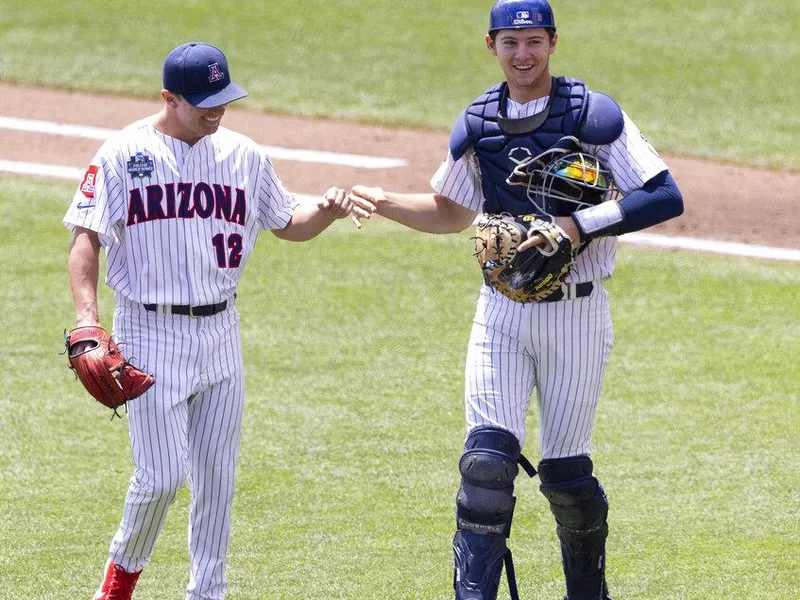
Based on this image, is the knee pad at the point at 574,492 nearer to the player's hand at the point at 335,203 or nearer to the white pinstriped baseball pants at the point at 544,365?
the white pinstriped baseball pants at the point at 544,365

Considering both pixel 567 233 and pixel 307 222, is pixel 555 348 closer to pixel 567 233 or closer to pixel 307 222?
pixel 567 233

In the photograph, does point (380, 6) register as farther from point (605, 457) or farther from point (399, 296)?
point (605, 457)

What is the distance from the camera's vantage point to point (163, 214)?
14.7ft

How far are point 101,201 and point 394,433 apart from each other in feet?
8.77

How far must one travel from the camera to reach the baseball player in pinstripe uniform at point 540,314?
4.50 meters

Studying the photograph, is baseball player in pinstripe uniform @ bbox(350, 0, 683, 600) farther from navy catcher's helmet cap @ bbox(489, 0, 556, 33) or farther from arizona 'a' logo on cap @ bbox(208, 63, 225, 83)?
arizona 'a' logo on cap @ bbox(208, 63, 225, 83)

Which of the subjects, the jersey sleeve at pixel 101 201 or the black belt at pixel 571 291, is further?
the black belt at pixel 571 291

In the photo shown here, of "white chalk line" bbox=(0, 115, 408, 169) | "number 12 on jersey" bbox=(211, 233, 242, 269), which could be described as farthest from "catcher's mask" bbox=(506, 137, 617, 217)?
"white chalk line" bbox=(0, 115, 408, 169)

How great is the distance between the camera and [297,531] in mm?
A: 5707

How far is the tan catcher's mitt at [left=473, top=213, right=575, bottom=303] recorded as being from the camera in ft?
14.5

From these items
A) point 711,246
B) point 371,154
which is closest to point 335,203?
point 711,246

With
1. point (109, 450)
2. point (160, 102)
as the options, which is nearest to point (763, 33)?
point (160, 102)

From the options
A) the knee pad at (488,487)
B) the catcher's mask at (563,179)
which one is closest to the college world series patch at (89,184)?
the catcher's mask at (563,179)

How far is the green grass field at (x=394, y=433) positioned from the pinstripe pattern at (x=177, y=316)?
656 millimetres
